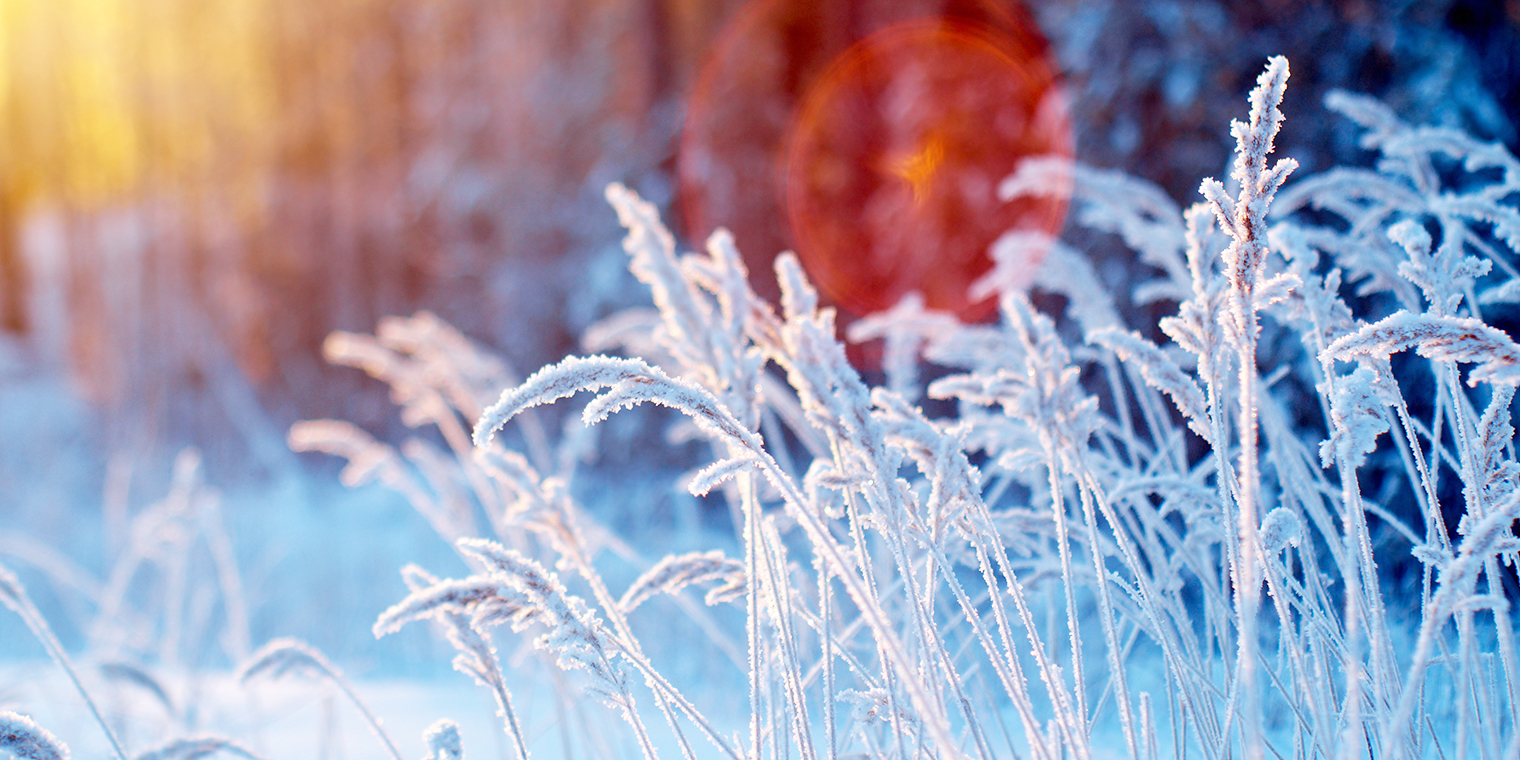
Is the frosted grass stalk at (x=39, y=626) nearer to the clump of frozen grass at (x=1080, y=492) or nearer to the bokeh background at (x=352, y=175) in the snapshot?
the clump of frozen grass at (x=1080, y=492)

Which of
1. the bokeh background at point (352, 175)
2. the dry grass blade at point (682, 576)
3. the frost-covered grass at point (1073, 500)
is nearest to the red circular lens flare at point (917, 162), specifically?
the bokeh background at point (352, 175)

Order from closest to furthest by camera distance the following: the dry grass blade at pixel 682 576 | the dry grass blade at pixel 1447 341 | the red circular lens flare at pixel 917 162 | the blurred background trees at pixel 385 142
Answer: the dry grass blade at pixel 1447 341 < the dry grass blade at pixel 682 576 < the blurred background trees at pixel 385 142 < the red circular lens flare at pixel 917 162

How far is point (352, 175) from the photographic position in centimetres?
672

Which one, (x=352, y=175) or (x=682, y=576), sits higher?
(x=352, y=175)

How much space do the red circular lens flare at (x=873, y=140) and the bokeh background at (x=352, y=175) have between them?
3.5 inches

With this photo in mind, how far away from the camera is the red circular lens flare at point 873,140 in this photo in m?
3.30

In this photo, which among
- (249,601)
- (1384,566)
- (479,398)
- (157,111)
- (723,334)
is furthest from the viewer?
(157,111)

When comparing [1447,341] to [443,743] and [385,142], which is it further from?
[385,142]

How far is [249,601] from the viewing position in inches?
144

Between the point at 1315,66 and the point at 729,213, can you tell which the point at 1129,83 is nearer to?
the point at 1315,66

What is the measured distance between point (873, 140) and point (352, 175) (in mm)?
4683

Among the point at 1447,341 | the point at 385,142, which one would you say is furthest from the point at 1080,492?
the point at 385,142

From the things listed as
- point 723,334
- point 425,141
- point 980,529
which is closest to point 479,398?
point 723,334

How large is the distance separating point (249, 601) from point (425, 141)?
3.62 metres
